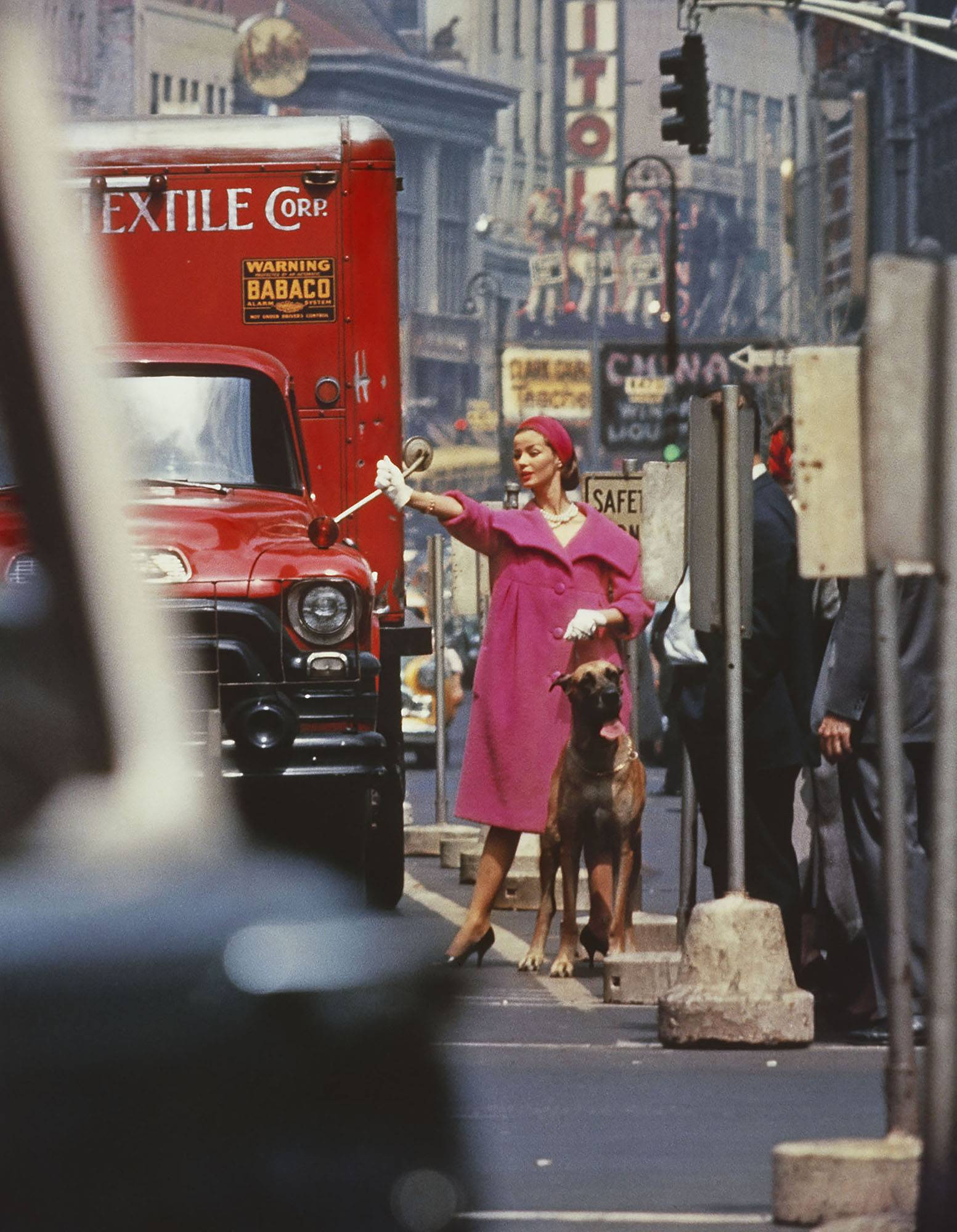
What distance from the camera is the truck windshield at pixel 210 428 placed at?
1101cm

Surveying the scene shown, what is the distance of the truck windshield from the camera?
11.0 m

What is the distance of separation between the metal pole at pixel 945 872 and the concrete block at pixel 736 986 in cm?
327

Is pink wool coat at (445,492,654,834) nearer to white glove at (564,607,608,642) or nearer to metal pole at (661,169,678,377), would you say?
white glove at (564,607,608,642)

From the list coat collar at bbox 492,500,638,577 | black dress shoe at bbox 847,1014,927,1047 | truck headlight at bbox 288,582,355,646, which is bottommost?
black dress shoe at bbox 847,1014,927,1047

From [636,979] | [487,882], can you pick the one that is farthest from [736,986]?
[487,882]

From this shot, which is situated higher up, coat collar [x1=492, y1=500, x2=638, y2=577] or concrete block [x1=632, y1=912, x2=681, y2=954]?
coat collar [x1=492, y1=500, x2=638, y2=577]

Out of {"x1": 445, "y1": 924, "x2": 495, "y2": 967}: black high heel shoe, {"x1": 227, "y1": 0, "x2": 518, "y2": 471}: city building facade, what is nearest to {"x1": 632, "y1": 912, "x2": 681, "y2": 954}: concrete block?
{"x1": 445, "y1": 924, "x2": 495, "y2": 967}: black high heel shoe

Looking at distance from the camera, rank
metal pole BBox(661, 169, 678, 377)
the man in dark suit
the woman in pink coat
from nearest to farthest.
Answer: the man in dark suit
the woman in pink coat
metal pole BBox(661, 169, 678, 377)

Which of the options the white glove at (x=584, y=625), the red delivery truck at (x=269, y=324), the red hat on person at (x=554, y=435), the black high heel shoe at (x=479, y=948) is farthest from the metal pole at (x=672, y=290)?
the black high heel shoe at (x=479, y=948)

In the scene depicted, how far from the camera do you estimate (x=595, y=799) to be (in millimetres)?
10688

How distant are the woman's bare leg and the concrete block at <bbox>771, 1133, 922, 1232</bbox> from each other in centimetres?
426

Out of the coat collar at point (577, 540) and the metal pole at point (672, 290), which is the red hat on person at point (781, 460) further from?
the metal pole at point (672, 290)

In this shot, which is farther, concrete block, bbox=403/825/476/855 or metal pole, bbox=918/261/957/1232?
concrete block, bbox=403/825/476/855

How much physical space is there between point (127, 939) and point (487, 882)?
768 centimetres
